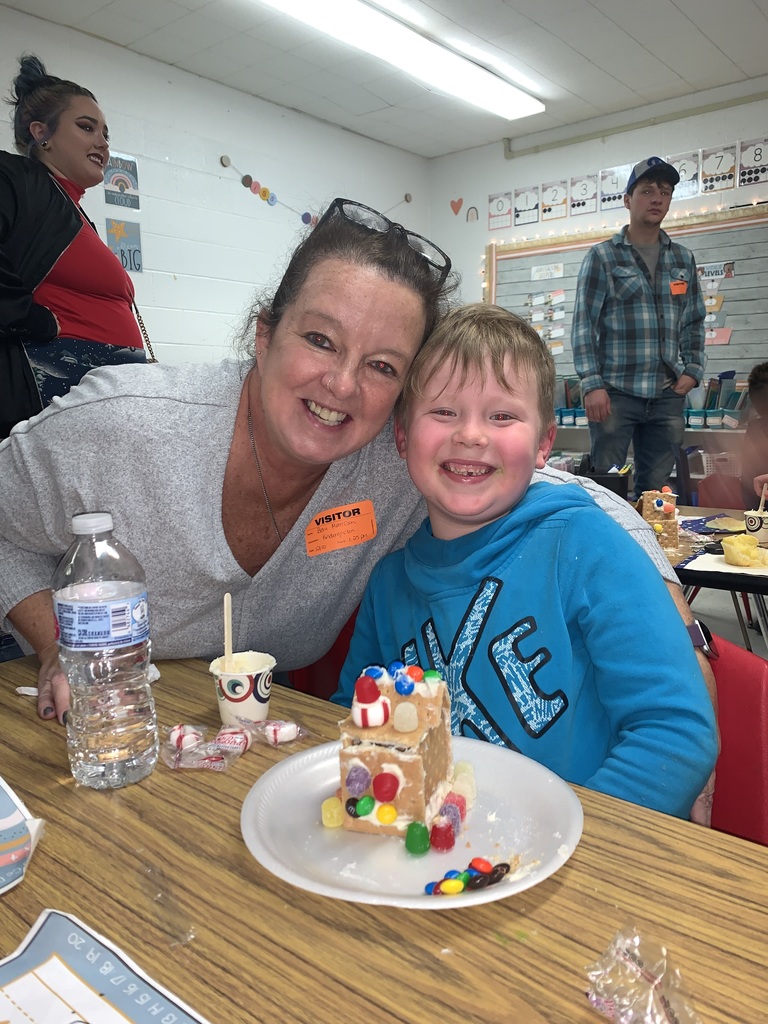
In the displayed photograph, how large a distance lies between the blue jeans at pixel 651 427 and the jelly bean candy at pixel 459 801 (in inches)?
177

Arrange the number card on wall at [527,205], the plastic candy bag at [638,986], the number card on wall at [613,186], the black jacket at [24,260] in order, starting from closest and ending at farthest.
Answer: the plastic candy bag at [638,986], the black jacket at [24,260], the number card on wall at [613,186], the number card on wall at [527,205]

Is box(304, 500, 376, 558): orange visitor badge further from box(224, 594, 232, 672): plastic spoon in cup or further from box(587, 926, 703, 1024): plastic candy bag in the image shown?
box(587, 926, 703, 1024): plastic candy bag

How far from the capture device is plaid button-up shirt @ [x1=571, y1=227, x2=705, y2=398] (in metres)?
5.10

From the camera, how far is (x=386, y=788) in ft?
2.68

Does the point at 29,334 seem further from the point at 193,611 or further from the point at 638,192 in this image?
the point at 638,192

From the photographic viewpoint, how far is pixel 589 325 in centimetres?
514

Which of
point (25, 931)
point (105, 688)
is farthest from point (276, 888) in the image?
point (105, 688)

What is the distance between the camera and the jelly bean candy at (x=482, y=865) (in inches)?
27.7

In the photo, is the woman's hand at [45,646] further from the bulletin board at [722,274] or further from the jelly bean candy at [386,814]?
the bulletin board at [722,274]

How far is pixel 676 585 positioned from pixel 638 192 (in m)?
4.34

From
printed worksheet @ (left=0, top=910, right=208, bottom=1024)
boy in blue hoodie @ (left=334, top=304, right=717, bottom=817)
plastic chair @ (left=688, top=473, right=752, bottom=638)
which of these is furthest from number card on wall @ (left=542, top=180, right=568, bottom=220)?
printed worksheet @ (left=0, top=910, right=208, bottom=1024)

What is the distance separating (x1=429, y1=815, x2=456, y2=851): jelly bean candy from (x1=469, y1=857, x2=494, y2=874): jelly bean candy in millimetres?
54

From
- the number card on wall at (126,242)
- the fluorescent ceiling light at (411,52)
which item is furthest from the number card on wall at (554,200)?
the number card on wall at (126,242)

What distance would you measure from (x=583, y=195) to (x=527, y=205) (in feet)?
1.81
